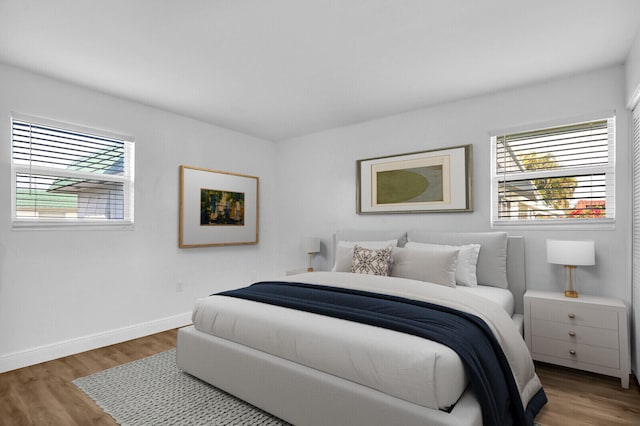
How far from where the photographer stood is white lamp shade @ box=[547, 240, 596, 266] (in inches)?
105

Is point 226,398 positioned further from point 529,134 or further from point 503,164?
point 529,134

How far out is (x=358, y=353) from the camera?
1664 millimetres

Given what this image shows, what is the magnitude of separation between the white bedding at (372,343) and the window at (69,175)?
1.64m

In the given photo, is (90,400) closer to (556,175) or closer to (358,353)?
(358,353)

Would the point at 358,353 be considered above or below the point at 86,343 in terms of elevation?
above

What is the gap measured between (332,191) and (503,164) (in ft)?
6.76

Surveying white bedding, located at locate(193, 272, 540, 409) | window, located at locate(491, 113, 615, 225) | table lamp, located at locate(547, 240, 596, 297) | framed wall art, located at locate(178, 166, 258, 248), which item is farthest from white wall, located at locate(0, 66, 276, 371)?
table lamp, located at locate(547, 240, 596, 297)

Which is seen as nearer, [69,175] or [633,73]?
[633,73]

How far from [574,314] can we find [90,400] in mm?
3504

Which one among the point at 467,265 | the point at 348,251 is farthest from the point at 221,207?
the point at 467,265

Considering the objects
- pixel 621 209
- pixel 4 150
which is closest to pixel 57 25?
pixel 4 150

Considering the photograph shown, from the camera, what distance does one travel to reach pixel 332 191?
4.64m

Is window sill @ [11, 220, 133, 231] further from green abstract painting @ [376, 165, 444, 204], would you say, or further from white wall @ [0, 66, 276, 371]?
green abstract painting @ [376, 165, 444, 204]

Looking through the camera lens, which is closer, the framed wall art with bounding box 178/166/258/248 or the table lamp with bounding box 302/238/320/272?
the framed wall art with bounding box 178/166/258/248
